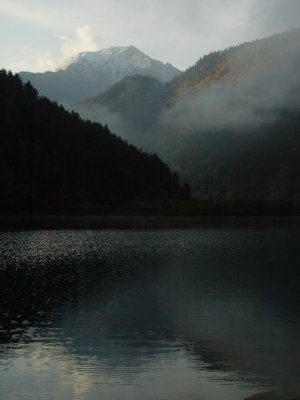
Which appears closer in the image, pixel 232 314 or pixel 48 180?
pixel 232 314

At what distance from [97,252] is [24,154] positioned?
123752 millimetres

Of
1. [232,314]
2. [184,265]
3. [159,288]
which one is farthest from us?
[184,265]

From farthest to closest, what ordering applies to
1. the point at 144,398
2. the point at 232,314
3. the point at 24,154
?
the point at 24,154
the point at 232,314
the point at 144,398

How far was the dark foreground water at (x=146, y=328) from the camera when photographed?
2027 centimetres

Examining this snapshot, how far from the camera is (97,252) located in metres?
72.2

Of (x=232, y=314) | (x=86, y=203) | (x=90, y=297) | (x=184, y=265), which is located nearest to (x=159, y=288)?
(x=90, y=297)

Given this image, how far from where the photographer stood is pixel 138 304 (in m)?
36.8

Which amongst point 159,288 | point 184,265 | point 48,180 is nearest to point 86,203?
point 48,180

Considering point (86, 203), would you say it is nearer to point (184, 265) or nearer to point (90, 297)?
point (184, 265)

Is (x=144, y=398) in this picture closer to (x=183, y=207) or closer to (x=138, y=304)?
(x=138, y=304)

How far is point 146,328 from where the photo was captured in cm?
2944

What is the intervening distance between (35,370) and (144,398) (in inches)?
209

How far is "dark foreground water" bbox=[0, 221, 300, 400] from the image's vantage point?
2027 centimetres

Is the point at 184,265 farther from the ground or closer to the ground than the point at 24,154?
closer to the ground
